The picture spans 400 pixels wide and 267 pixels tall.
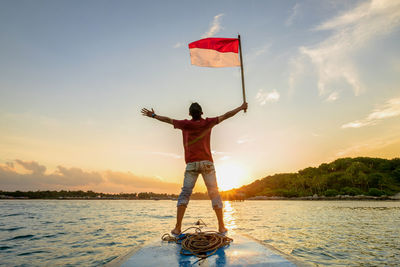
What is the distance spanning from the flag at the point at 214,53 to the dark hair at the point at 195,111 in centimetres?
185

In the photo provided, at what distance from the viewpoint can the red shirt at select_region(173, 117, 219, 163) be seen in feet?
17.8

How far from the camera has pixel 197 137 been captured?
546 cm

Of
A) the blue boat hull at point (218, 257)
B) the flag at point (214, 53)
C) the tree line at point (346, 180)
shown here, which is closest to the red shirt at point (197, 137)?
the blue boat hull at point (218, 257)

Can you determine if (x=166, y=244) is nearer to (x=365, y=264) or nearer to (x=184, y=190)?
(x=184, y=190)

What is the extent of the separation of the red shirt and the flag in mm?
2282

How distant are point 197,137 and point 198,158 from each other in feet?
1.65

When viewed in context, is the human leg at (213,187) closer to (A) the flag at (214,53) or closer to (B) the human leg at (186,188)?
(B) the human leg at (186,188)

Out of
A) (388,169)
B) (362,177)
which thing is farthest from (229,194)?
(388,169)

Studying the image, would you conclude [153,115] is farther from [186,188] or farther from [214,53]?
[214,53]

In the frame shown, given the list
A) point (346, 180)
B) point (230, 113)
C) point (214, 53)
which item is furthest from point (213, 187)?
point (346, 180)

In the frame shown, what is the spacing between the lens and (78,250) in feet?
25.7

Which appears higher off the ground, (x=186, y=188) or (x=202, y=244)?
(x=186, y=188)

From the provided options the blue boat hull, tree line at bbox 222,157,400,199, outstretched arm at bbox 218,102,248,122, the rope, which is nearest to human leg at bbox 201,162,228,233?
the rope

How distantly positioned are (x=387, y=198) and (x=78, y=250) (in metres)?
144
